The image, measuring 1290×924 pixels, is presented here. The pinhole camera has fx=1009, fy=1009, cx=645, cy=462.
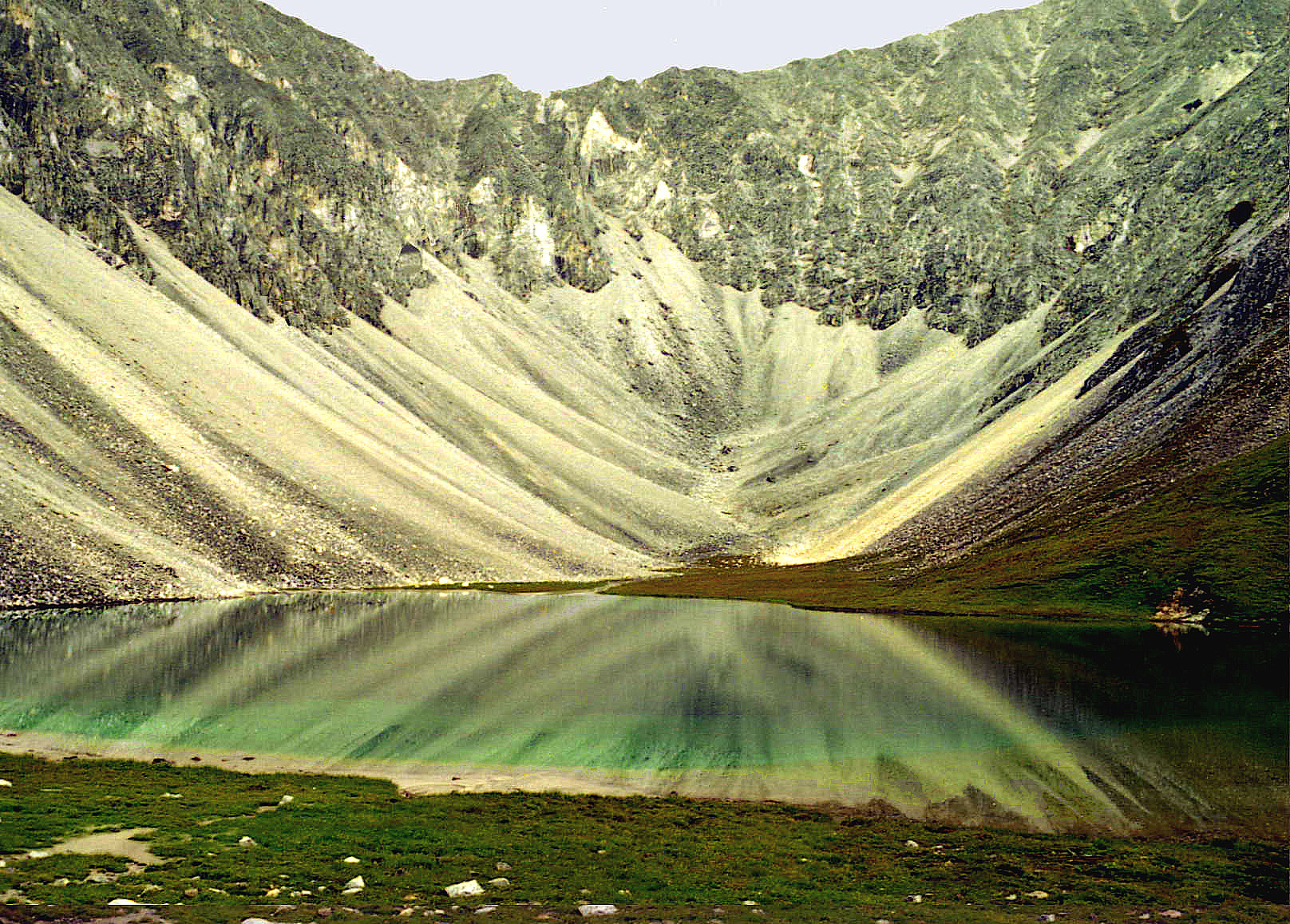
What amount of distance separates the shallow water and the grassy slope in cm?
591

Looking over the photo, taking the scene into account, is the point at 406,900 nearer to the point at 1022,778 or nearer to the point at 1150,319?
Answer: the point at 1022,778

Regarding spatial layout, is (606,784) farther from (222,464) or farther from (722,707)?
(222,464)

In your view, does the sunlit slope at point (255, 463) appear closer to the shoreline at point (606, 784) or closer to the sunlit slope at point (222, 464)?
the sunlit slope at point (222, 464)

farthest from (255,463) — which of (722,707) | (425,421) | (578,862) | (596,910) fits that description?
(596,910)

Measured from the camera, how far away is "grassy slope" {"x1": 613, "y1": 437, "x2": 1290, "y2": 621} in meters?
64.5

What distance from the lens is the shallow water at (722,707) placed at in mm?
31422

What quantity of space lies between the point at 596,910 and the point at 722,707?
86.3 feet

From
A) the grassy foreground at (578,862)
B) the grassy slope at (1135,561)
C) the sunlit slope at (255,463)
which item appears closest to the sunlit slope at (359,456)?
the sunlit slope at (255,463)

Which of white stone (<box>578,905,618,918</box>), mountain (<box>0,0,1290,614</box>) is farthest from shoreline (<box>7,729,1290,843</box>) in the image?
mountain (<box>0,0,1290,614</box>)

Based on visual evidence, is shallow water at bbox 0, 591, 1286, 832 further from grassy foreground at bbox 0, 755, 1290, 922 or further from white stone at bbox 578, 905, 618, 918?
white stone at bbox 578, 905, 618, 918

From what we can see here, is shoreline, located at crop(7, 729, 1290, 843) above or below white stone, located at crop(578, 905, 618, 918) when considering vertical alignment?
below

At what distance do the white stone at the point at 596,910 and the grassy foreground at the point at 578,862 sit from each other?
346 mm

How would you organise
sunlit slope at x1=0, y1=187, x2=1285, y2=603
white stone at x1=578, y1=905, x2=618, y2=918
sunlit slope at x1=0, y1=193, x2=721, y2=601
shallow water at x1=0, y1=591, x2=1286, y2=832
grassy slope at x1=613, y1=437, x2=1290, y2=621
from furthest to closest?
1. sunlit slope at x1=0, y1=187, x2=1285, y2=603
2. sunlit slope at x1=0, y1=193, x2=721, y2=601
3. grassy slope at x1=613, y1=437, x2=1290, y2=621
4. shallow water at x1=0, y1=591, x2=1286, y2=832
5. white stone at x1=578, y1=905, x2=618, y2=918

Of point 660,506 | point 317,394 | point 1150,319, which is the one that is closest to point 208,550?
point 317,394
